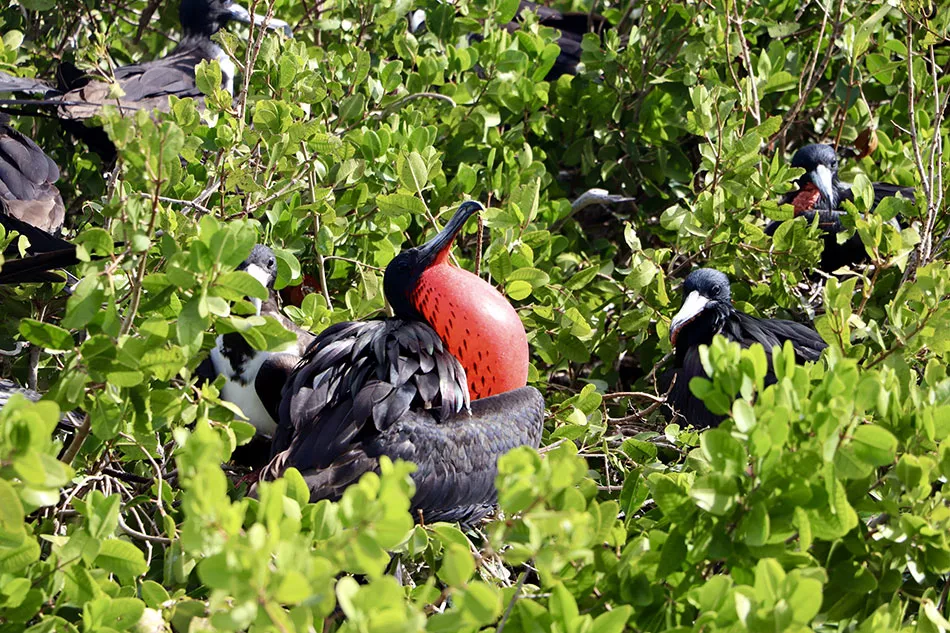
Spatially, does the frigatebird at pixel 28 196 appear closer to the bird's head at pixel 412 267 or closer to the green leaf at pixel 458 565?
the bird's head at pixel 412 267

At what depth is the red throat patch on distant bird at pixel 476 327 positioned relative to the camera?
2.24 m

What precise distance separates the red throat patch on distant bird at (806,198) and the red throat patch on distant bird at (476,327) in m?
1.36

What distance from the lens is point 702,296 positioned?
8.62ft

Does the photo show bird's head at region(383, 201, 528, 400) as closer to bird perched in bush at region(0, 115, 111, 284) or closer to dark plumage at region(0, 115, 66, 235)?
bird perched in bush at region(0, 115, 111, 284)

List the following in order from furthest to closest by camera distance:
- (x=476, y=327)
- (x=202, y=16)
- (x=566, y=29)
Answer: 1. (x=566, y=29)
2. (x=202, y=16)
3. (x=476, y=327)

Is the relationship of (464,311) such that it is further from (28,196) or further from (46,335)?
(28,196)

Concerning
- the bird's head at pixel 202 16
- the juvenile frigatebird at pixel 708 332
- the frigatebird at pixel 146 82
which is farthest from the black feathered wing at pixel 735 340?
the bird's head at pixel 202 16

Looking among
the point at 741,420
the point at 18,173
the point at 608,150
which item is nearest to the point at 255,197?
the point at 18,173

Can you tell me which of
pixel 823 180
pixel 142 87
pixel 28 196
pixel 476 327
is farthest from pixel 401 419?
pixel 142 87

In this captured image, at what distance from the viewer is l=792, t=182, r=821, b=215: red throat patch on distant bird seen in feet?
10.9

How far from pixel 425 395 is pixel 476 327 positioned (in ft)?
0.71

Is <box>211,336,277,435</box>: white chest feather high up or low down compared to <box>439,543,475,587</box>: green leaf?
down

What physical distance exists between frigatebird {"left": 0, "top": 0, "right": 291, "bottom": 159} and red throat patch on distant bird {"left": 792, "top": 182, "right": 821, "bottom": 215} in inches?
60.2

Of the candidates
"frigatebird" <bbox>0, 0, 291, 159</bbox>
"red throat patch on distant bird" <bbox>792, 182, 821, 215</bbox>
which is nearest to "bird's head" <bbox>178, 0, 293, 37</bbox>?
"frigatebird" <bbox>0, 0, 291, 159</bbox>
